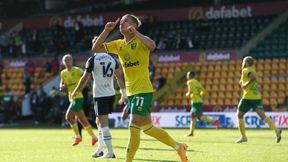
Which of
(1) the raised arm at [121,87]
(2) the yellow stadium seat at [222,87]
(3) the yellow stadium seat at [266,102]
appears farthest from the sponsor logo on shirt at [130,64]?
(2) the yellow stadium seat at [222,87]

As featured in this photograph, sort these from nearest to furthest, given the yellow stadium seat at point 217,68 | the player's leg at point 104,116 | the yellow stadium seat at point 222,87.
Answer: the player's leg at point 104,116 < the yellow stadium seat at point 222,87 < the yellow stadium seat at point 217,68

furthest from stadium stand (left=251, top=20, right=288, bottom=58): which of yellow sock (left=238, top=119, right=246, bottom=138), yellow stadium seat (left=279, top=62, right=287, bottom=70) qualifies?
yellow sock (left=238, top=119, right=246, bottom=138)

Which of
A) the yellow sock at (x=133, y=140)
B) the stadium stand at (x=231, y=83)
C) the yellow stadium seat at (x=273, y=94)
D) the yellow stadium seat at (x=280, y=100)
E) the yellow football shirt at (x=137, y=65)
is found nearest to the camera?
the yellow sock at (x=133, y=140)

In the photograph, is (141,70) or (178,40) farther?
(178,40)

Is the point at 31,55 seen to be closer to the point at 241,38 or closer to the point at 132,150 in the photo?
the point at 241,38

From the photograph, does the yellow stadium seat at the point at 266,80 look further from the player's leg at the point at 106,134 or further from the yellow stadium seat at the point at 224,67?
the player's leg at the point at 106,134

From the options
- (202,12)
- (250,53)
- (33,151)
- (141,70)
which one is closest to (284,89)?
(250,53)

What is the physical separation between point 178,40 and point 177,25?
2423 mm

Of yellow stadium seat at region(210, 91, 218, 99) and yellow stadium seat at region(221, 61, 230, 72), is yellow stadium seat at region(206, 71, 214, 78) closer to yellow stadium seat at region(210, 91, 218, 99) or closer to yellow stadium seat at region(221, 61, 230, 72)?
yellow stadium seat at region(221, 61, 230, 72)

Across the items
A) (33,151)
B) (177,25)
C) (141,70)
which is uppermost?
(177,25)

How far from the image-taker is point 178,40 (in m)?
36.3

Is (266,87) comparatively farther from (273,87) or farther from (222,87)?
(222,87)

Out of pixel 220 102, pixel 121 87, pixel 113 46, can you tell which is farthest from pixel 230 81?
pixel 113 46

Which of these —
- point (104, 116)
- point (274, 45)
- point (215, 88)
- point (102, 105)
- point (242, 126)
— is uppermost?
point (274, 45)
